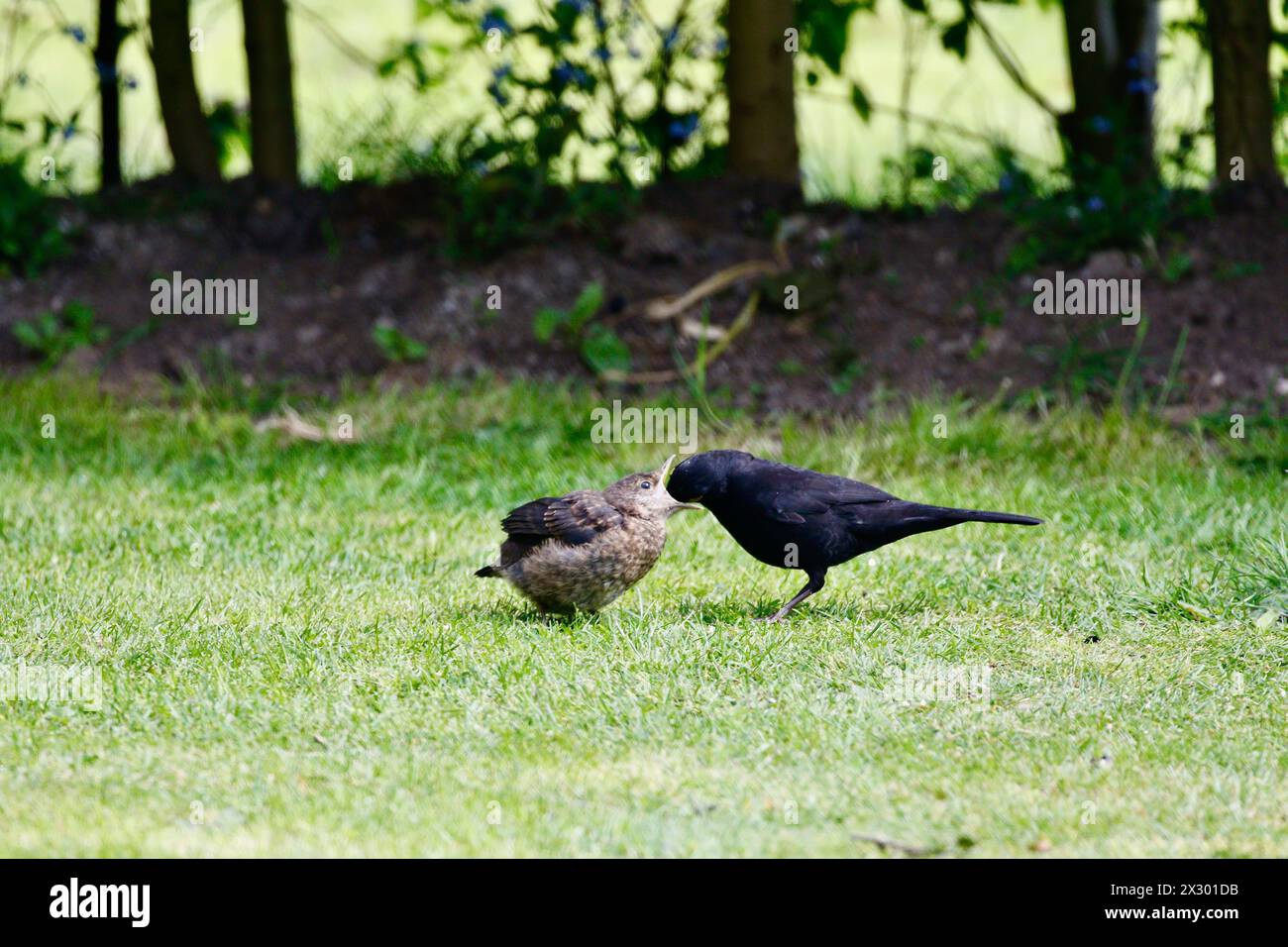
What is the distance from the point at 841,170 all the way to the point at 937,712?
648cm

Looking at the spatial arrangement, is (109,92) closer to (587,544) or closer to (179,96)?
(179,96)

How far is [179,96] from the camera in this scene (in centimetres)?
963

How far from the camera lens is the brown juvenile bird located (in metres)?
5.09

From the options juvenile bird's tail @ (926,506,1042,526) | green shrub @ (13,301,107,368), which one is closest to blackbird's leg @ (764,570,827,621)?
juvenile bird's tail @ (926,506,1042,526)

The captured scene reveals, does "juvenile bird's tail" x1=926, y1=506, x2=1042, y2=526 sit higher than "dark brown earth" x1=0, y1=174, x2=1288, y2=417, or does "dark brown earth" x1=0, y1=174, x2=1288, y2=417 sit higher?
"dark brown earth" x1=0, y1=174, x2=1288, y2=417

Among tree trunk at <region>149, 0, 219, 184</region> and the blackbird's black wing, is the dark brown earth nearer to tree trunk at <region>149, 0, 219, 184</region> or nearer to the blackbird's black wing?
tree trunk at <region>149, 0, 219, 184</region>

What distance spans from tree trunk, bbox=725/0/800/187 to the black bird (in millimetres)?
4294

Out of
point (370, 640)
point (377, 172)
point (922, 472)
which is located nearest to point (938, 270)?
point (922, 472)

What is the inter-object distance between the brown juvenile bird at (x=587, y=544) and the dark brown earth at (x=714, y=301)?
280 centimetres

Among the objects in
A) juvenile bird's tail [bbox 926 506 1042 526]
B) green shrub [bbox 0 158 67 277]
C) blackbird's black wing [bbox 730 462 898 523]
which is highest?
green shrub [bbox 0 158 67 277]

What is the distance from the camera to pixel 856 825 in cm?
369

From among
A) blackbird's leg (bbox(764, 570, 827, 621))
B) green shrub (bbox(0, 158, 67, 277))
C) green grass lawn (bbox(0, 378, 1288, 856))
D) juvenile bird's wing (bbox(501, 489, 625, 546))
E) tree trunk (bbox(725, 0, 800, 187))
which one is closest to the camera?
green grass lawn (bbox(0, 378, 1288, 856))

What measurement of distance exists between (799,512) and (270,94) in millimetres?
5718
